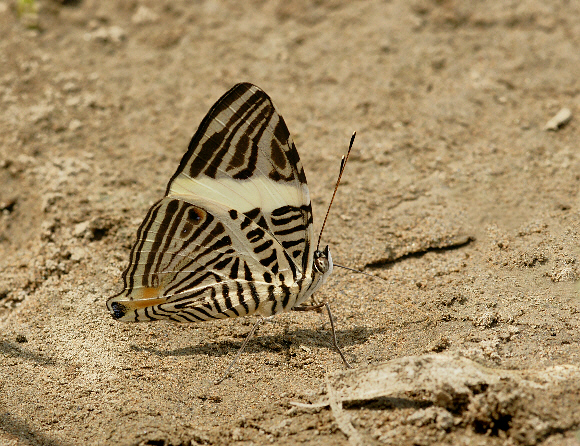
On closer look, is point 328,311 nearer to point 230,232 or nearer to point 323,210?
point 230,232

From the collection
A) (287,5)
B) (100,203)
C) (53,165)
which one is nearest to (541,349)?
(100,203)

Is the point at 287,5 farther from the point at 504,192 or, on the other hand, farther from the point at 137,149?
the point at 504,192

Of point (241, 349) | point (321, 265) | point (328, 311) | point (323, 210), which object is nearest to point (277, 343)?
point (241, 349)

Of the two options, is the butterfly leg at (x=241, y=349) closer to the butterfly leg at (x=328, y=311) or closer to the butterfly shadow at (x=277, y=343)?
the butterfly shadow at (x=277, y=343)

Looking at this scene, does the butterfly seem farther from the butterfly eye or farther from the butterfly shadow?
the butterfly shadow

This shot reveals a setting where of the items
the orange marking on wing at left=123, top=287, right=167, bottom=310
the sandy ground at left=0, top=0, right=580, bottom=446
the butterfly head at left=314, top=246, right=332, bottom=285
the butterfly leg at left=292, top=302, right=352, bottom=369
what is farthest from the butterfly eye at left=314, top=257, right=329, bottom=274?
the orange marking on wing at left=123, top=287, right=167, bottom=310
